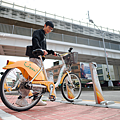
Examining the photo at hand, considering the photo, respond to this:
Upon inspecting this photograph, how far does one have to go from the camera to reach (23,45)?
13.5 meters

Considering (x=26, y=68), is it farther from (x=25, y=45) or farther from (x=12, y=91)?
(x=25, y=45)

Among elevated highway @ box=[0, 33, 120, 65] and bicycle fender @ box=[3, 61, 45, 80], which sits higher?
elevated highway @ box=[0, 33, 120, 65]

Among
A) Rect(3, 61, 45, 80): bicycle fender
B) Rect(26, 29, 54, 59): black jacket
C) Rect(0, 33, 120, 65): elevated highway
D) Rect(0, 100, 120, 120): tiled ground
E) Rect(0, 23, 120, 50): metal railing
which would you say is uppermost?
Rect(0, 23, 120, 50): metal railing

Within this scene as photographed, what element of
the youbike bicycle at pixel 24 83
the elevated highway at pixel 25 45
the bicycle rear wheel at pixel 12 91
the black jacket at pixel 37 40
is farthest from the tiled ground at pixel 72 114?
the elevated highway at pixel 25 45

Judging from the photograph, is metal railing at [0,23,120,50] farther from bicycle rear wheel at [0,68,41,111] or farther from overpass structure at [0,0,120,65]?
bicycle rear wheel at [0,68,41,111]

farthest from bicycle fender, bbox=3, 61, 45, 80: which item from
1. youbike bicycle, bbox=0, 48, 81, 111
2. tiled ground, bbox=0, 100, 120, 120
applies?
tiled ground, bbox=0, 100, 120, 120

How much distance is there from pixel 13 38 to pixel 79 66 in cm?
4090

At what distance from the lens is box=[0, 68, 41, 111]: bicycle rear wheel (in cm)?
209

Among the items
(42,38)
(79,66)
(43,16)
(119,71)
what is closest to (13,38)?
(43,16)

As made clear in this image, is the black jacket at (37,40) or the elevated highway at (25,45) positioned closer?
the black jacket at (37,40)

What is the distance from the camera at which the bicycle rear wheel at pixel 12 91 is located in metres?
2.09

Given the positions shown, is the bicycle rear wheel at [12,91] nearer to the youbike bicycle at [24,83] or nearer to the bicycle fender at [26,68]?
the youbike bicycle at [24,83]

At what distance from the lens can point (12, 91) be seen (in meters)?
2.37

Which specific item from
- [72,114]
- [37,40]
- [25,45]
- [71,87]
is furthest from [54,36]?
[72,114]
